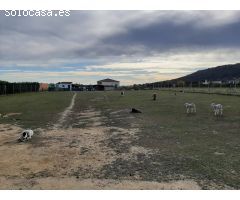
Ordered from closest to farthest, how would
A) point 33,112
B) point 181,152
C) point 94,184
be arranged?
point 94,184 → point 181,152 → point 33,112

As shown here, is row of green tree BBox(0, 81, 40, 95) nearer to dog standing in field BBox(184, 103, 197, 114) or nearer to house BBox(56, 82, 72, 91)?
house BBox(56, 82, 72, 91)

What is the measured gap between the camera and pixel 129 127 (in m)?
16.7

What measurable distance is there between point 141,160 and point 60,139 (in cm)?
456

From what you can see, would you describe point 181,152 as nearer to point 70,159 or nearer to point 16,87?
point 70,159

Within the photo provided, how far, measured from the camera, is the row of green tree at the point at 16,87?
2470 inches

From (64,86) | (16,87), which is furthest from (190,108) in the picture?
(64,86)

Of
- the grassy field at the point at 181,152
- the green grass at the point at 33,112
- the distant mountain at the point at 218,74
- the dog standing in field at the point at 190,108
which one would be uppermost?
the distant mountain at the point at 218,74

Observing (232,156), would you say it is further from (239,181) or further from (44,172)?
(44,172)

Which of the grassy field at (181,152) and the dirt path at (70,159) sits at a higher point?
the grassy field at (181,152)

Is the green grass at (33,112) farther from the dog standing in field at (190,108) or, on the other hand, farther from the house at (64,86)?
the house at (64,86)

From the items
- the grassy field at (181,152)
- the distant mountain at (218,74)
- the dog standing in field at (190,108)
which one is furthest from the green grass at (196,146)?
the distant mountain at (218,74)

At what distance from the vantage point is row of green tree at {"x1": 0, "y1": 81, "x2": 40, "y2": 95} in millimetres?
62750

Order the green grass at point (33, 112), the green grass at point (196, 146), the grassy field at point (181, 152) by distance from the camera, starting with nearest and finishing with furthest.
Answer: the grassy field at point (181, 152) < the green grass at point (196, 146) < the green grass at point (33, 112)

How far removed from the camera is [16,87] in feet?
239
